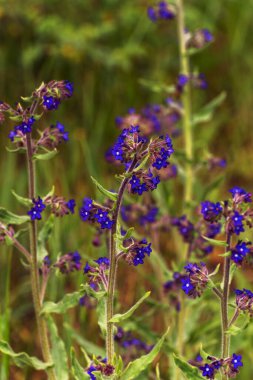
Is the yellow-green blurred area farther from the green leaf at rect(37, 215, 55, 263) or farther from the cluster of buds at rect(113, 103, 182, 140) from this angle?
the green leaf at rect(37, 215, 55, 263)

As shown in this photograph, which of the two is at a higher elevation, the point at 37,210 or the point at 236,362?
the point at 37,210

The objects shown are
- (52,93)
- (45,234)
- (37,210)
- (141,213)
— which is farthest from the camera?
(141,213)

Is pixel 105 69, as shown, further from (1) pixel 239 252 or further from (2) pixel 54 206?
(1) pixel 239 252

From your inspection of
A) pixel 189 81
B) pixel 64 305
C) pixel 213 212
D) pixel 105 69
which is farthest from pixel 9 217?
A: pixel 105 69

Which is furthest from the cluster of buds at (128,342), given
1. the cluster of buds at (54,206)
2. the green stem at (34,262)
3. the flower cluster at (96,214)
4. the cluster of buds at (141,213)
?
the flower cluster at (96,214)

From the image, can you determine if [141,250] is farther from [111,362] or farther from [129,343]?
[129,343]

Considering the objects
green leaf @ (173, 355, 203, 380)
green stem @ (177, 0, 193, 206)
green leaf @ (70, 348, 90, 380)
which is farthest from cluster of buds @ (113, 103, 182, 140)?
green leaf @ (173, 355, 203, 380)
